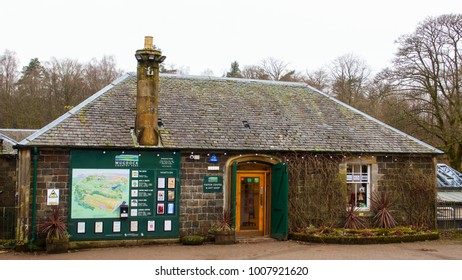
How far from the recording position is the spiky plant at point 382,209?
16562 millimetres

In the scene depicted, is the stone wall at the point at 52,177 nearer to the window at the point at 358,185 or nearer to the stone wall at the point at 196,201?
the stone wall at the point at 196,201

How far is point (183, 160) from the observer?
606 inches

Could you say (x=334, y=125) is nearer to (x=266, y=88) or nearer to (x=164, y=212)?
(x=266, y=88)

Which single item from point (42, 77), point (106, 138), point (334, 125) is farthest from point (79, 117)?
point (42, 77)

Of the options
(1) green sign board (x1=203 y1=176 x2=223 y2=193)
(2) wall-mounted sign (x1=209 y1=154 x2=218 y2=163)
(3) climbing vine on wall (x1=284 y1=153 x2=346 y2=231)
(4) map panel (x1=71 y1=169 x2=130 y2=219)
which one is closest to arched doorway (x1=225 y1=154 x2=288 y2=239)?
(3) climbing vine on wall (x1=284 y1=153 x2=346 y2=231)

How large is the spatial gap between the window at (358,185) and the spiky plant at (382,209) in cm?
31

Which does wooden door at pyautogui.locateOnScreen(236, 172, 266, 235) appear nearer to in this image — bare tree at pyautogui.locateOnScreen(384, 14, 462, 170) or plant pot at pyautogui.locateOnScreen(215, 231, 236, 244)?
plant pot at pyautogui.locateOnScreen(215, 231, 236, 244)

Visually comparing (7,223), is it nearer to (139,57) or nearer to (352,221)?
(139,57)

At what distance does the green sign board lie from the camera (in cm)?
1553

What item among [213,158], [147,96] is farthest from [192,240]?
[147,96]

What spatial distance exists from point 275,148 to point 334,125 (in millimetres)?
3214

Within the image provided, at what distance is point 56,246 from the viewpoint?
13398 millimetres

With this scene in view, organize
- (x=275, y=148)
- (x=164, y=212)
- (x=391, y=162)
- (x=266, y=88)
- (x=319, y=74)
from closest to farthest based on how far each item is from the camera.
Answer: (x=164, y=212) < (x=275, y=148) < (x=391, y=162) < (x=266, y=88) < (x=319, y=74)

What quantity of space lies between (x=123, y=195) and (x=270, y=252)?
4.69 m
